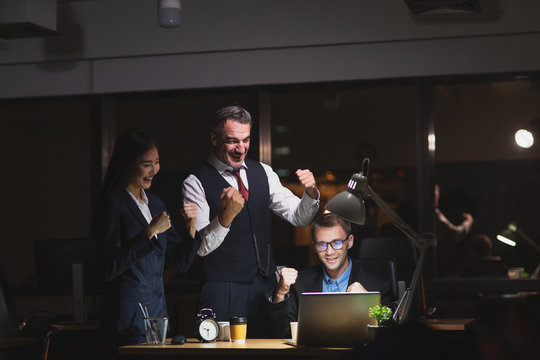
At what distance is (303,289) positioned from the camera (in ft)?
12.2

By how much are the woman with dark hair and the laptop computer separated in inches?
34.0

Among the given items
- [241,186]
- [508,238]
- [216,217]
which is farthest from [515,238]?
[216,217]

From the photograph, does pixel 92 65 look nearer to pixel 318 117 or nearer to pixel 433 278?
pixel 433 278

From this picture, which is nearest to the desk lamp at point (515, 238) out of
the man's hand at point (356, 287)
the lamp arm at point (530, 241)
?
the lamp arm at point (530, 241)

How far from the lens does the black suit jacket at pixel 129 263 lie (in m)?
3.48

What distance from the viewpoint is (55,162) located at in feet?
30.3

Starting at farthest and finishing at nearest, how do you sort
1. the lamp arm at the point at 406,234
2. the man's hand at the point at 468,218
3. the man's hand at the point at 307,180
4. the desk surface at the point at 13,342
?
1. the man's hand at the point at 468,218
2. the man's hand at the point at 307,180
3. the desk surface at the point at 13,342
4. the lamp arm at the point at 406,234

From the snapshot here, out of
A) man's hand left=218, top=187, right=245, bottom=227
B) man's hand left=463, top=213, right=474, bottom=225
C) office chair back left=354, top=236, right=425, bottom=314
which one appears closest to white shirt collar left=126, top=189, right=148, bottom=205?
man's hand left=218, top=187, right=245, bottom=227

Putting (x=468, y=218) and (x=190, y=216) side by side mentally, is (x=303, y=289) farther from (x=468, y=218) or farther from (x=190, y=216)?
(x=468, y=218)

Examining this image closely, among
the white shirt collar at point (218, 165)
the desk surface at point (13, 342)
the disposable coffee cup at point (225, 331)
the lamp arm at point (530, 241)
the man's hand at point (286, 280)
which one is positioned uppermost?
the white shirt collar at point (218, 165)

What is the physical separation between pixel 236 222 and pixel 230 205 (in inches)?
11.2

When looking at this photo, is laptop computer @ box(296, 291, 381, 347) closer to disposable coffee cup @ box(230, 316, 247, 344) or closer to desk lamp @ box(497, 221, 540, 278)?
disposable coffee cup @ box(230, 316, 247, 344)

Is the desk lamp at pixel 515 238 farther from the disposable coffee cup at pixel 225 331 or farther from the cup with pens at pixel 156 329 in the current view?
the cup with pens at pixel 156 329

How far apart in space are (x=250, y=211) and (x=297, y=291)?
513 millimetres
